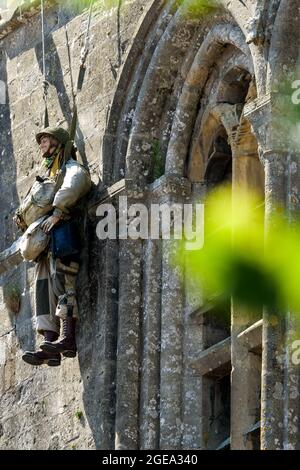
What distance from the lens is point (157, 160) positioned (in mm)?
14969

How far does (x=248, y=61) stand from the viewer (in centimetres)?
1427

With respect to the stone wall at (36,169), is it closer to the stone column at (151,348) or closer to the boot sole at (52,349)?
the boot sole at (52,349)

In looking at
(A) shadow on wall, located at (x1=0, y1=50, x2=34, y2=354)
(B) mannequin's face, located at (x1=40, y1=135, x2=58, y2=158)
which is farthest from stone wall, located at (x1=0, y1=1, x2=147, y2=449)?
(B) mannequin's face, located at (x1=40, y1=135, x2=58, y2=158)

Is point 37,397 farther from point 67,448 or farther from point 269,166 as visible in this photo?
point 269,166

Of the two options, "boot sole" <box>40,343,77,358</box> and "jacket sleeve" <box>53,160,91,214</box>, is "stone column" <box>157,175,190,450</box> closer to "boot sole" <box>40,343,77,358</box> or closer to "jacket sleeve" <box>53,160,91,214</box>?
"jacket sleeve" <box>53,160,91,214</box>

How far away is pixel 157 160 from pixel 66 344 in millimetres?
1411

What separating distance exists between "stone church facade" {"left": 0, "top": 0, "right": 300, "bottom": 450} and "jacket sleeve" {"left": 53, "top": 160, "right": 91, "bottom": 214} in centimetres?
13

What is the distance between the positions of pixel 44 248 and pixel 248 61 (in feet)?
6.48

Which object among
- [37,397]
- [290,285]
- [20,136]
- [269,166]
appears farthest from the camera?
[20,136]

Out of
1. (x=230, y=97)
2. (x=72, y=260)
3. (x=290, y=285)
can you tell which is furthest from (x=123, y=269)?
(x=290, y=285)

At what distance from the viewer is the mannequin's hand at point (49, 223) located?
48.7 ft

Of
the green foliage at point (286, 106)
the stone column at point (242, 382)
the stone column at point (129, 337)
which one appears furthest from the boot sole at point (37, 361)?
the green foliage at point (286, 106)

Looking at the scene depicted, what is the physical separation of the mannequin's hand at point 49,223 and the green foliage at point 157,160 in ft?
2.41

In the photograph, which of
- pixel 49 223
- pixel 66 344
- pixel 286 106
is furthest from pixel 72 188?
pixel 286 106
